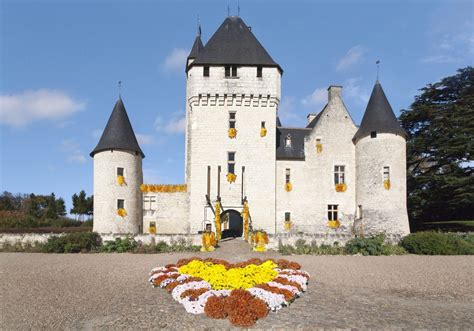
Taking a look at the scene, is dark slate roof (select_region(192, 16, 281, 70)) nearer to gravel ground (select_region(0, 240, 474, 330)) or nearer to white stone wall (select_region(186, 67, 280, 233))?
white stone wall (select_region(186, 67, 280, 233))

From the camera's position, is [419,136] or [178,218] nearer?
[178,218]

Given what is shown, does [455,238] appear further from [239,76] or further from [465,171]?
[239,76]

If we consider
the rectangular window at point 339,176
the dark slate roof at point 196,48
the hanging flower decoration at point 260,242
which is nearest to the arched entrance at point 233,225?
the rectangular window at point 339,176

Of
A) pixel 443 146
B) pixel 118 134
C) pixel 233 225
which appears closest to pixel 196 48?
pixel 118 134

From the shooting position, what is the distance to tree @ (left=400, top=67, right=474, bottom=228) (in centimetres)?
3012

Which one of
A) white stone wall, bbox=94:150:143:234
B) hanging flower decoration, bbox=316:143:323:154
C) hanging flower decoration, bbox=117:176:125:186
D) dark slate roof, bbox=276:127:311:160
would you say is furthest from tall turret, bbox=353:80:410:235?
hanging flower decoration, bbox=117:176:125:186

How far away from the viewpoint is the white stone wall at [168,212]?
91.5 feet

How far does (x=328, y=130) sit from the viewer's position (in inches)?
1139

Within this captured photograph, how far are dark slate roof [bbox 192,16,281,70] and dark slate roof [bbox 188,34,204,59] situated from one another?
2673 mm

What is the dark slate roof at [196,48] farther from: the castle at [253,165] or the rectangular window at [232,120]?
the rectangular window at [232,120]

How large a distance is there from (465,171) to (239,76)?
16496mm

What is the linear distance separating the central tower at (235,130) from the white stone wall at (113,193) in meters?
3.46

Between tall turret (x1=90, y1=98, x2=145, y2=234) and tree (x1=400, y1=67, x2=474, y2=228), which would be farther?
tree (x1=400, y1=67, x2=474, y2=228)

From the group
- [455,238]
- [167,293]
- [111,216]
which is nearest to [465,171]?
[455,238]
